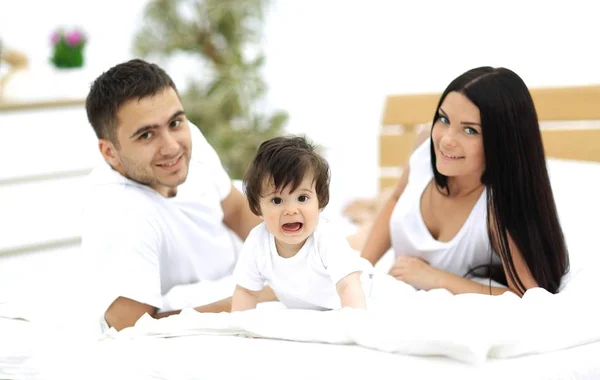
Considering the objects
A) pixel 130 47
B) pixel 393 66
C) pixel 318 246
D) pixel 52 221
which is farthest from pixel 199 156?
pixel 130 47

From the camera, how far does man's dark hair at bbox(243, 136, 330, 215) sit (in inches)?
69.7

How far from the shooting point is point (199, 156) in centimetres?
249

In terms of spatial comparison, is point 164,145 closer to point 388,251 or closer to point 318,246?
point 318,246

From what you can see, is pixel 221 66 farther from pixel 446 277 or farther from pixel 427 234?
pixel 446 277

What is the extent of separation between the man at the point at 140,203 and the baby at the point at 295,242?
0.24m

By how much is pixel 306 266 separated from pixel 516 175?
1.83ft

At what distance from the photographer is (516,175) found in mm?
2062

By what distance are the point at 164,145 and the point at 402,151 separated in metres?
1.55

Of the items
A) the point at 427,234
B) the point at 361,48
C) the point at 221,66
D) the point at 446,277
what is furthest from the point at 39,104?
the point at 446,277

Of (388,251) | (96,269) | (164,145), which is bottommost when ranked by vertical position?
(388,251)

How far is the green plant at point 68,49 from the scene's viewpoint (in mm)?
4449

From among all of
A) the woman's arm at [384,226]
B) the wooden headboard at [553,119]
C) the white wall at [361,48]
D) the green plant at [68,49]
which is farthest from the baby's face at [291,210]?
the green plant at [68,49]

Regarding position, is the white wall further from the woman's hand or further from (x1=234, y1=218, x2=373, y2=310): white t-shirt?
(x1=234, y1=218, x2=373, y2=310): white t-shirt

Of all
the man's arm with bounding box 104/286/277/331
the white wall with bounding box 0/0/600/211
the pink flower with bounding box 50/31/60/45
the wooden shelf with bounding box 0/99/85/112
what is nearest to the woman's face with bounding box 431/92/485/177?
the man's arm with bounding box 104/286/277/331
